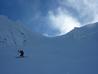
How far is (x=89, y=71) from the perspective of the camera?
14.7 meters

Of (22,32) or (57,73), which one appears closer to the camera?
(57,73)

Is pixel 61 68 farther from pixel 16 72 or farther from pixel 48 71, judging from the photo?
pixel 16 72

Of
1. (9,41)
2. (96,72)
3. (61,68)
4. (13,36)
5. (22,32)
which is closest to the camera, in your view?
(96,72)

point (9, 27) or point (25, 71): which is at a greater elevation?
point (9, 27)

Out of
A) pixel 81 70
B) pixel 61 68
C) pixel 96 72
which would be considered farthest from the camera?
pixel 61 68

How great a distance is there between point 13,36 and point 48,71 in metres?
128

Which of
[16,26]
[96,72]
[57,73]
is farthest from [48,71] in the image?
[16,26]

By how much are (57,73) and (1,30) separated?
124374 millimetres

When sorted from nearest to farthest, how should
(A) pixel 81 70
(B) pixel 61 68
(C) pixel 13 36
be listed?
(A) pixel 81 70
(B) pixel 61 68
(C) pixel 13 36

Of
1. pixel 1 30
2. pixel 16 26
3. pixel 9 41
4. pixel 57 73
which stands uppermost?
pixel 16 26

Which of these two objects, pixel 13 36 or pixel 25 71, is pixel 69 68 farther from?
pixel 13 36

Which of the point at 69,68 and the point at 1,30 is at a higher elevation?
the point at 1,30

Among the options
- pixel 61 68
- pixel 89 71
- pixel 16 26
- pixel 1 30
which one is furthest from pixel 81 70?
pixel 16 26

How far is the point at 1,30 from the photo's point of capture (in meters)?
134
